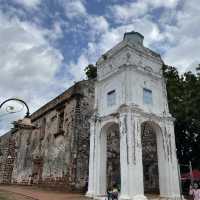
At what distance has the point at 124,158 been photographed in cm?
1036

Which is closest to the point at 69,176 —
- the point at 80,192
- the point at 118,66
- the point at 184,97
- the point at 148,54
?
the point at 80,192

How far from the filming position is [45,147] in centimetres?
1862

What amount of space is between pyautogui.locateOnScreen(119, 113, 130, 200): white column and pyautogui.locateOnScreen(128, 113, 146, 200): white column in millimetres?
170

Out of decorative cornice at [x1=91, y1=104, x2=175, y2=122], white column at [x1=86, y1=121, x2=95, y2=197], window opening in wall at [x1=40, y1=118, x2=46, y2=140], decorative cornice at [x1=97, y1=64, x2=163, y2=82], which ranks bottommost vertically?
white column at [x1=86, y1=121, x2=95, y2=197]

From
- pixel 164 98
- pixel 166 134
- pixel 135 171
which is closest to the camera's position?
pixel 135 171

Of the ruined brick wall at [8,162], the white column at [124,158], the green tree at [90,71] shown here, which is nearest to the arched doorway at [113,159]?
the white column at [124,158]

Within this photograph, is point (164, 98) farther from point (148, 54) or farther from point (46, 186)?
point (46, 186)

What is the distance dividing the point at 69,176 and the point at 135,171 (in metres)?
5.77

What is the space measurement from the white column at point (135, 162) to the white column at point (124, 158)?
0.17m

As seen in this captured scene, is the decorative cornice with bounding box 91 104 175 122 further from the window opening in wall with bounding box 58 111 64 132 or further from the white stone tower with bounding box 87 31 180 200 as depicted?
the window opening in wall with bounding box 58 111 64 132

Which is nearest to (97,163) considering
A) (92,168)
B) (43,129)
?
(92,168)

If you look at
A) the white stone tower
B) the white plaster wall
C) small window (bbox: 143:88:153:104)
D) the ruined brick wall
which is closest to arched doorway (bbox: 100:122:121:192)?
the white stone tower

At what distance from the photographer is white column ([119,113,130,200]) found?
32.3ft

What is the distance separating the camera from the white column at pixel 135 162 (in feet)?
32.3
